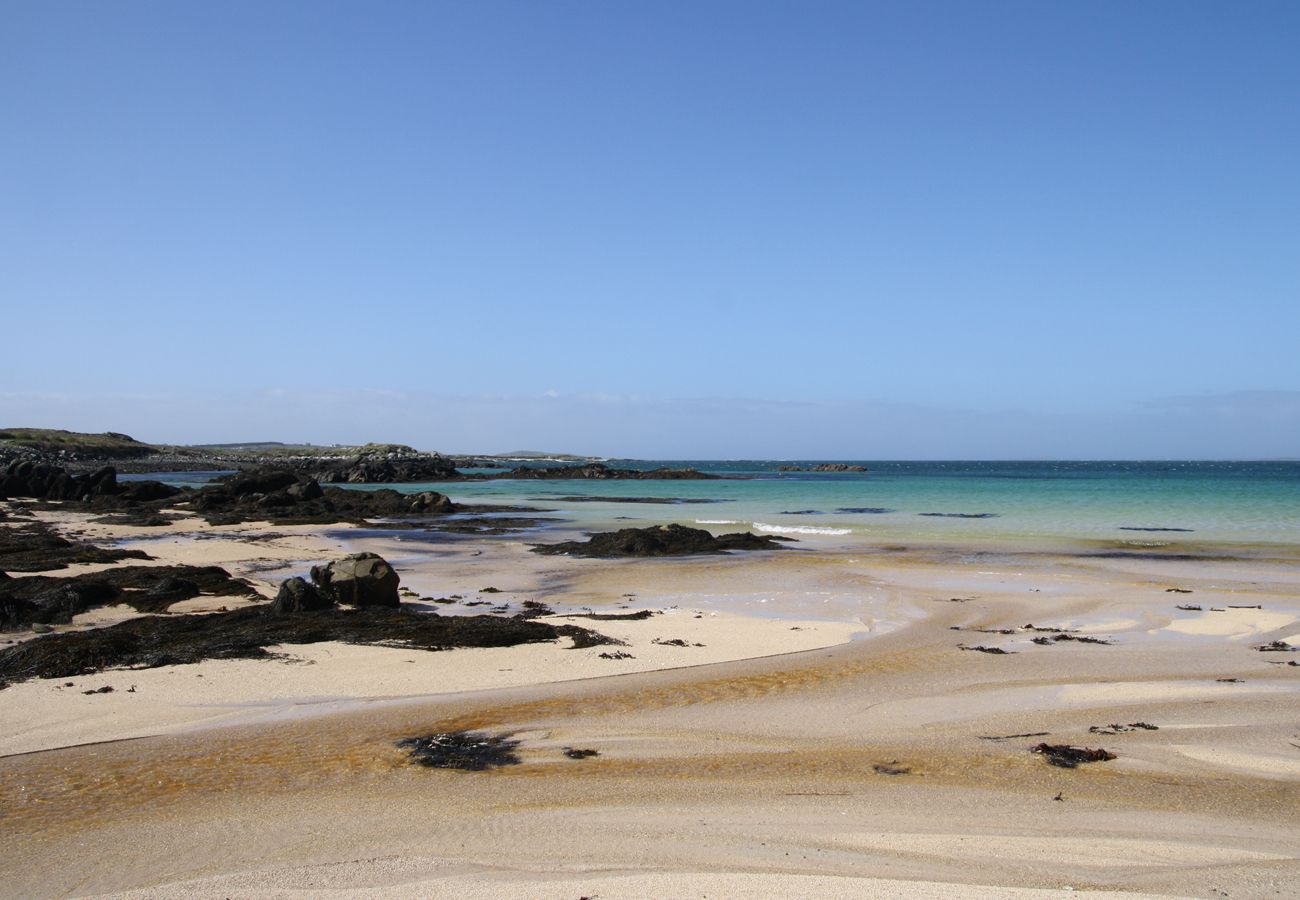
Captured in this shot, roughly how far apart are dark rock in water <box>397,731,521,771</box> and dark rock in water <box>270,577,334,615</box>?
616 cm

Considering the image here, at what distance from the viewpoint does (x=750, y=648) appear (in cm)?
1133

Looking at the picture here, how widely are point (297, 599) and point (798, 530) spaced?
21.6 meters

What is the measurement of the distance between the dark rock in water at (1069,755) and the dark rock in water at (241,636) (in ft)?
19.5

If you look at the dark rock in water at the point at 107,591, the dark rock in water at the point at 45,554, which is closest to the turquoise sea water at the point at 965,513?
the dark rock in water at the point at 45,554

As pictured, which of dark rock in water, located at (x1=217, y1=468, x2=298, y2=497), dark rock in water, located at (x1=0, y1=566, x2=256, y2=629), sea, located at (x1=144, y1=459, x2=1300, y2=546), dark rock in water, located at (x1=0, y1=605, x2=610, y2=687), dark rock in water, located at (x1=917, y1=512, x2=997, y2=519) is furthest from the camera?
dark rock in water, located at (x1=217, y1=468, x2=298, y2=497)

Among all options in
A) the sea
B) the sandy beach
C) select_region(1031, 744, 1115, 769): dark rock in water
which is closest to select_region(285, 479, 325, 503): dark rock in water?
the sea

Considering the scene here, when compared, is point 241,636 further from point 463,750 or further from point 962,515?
point 962,515

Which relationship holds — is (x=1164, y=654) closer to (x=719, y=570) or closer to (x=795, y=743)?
(x=795, y=743)

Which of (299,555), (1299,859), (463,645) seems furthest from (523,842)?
(299,555)

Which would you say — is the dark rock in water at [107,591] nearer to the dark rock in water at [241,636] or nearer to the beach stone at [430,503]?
the dark rock in water at [241,636]

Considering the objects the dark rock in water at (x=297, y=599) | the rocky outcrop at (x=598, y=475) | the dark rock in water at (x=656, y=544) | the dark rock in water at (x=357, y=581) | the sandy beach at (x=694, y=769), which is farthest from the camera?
the rocky outcrop at (x=598, y=475)

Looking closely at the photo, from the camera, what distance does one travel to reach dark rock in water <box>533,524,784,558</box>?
2356cm

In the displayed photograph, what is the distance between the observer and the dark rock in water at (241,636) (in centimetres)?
945

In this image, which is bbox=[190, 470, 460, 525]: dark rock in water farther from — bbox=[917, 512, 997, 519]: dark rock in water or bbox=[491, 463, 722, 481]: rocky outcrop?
bbox=[491, 463, 722, 481]: rocky outcrop
